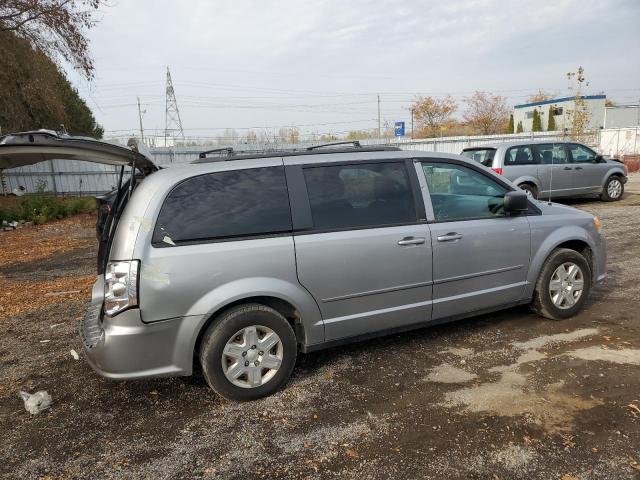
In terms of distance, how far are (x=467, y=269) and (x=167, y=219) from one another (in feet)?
8.18

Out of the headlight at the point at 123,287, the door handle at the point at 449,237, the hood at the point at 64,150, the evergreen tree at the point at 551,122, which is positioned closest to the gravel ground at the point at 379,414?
the headlight at the point at 123,287

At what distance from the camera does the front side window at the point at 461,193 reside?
4.03m

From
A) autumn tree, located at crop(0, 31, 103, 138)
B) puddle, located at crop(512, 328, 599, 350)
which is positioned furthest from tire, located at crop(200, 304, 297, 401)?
autumn tree, located at crop(0, 31, 103, 138)

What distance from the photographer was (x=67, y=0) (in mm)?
14648

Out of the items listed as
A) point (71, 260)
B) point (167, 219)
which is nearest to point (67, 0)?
point (71, 260)

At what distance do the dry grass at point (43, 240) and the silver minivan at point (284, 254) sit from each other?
6.88 m

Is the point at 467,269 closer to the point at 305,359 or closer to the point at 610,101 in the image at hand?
the point at 305,359

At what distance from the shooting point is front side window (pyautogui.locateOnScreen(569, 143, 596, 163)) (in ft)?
41.1

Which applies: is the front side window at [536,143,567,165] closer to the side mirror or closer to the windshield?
the windshield

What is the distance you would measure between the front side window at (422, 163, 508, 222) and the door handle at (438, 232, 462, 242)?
0.14 metres

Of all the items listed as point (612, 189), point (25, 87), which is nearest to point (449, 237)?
point (612, 189)

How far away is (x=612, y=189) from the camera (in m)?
13.2

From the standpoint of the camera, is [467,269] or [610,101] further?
[610,101]

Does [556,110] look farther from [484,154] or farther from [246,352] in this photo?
[246,352]
